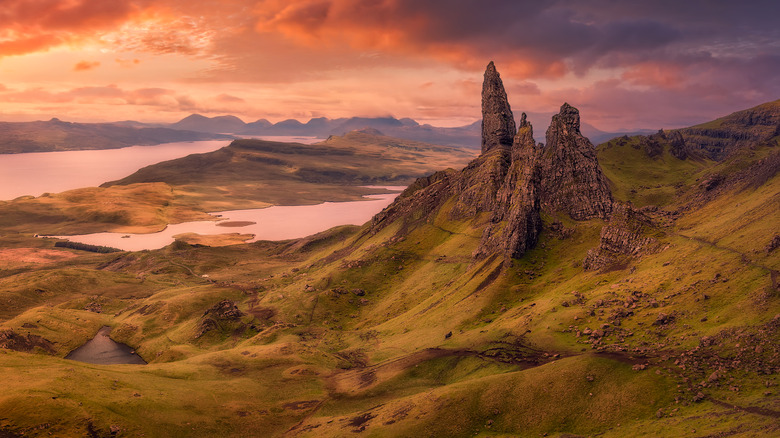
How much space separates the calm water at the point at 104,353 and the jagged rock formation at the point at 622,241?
143545 mm

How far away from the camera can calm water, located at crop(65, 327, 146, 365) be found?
150875 mm

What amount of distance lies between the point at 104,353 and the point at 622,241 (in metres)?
169

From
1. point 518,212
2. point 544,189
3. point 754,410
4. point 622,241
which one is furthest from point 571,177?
point 754,410

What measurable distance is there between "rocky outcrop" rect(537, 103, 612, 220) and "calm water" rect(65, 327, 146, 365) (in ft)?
508

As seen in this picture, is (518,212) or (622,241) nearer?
(622,241)

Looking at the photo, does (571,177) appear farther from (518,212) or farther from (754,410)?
(754,410)

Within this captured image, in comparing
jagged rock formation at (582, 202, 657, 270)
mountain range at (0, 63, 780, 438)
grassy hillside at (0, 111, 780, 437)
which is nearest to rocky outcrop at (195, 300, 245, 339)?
mountain range at (0, 63, 780, 438)

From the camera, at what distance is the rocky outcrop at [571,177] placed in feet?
536

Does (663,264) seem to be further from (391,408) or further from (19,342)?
(19,342)

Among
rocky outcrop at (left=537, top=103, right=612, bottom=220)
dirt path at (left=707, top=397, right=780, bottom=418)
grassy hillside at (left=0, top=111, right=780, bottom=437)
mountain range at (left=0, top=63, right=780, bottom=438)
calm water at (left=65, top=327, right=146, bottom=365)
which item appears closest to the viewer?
dirt path at (left=707, top=397, right=780, bottom=418)

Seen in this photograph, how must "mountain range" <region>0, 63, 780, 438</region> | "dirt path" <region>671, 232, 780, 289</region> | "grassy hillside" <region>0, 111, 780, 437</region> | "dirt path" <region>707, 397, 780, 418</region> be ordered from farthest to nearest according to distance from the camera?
"dirt path" <region>671, 232, 780, 289</region>, "mountain range" <region>0, 63, 780, 438</region>, "grassy hillside" <region>0, 111, 780, 437</region>, "dirt path" <region>707, 397, 780, 418</region>

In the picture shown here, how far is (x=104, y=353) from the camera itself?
15700cm

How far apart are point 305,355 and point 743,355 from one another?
320ft

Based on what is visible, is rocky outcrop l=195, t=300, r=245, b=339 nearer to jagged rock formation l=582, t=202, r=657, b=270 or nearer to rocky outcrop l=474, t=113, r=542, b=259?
rocky outcrop l=474, t=113, r=542, b=259
